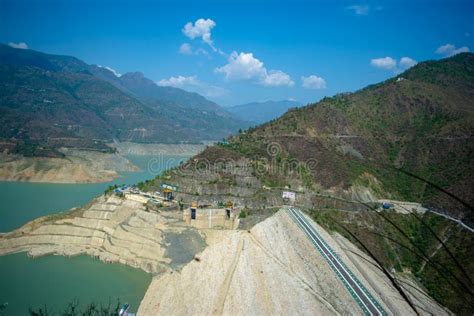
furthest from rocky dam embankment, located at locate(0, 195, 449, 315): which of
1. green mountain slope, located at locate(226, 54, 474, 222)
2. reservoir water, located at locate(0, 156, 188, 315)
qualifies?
green mountain slope, located at locate(226, 54, 474, 222)

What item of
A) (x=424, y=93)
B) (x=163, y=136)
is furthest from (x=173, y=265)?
(x=163, y=136)

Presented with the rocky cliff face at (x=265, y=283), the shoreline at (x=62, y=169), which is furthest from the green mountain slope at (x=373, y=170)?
the shoreline at (x=62, y=169)

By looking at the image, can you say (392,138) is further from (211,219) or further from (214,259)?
(214,259)

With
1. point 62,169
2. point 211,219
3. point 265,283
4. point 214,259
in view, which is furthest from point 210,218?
point 62,169

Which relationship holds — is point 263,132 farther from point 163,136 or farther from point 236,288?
point 163,136

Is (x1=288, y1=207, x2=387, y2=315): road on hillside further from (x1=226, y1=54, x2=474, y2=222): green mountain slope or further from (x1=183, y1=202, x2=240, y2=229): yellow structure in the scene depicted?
(x1=226, y1=54, x2=474, y2=222): green mountain slope

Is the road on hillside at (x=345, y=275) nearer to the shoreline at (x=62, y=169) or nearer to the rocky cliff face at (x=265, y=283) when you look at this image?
the rocky cliff face at (x=265, y=283)
